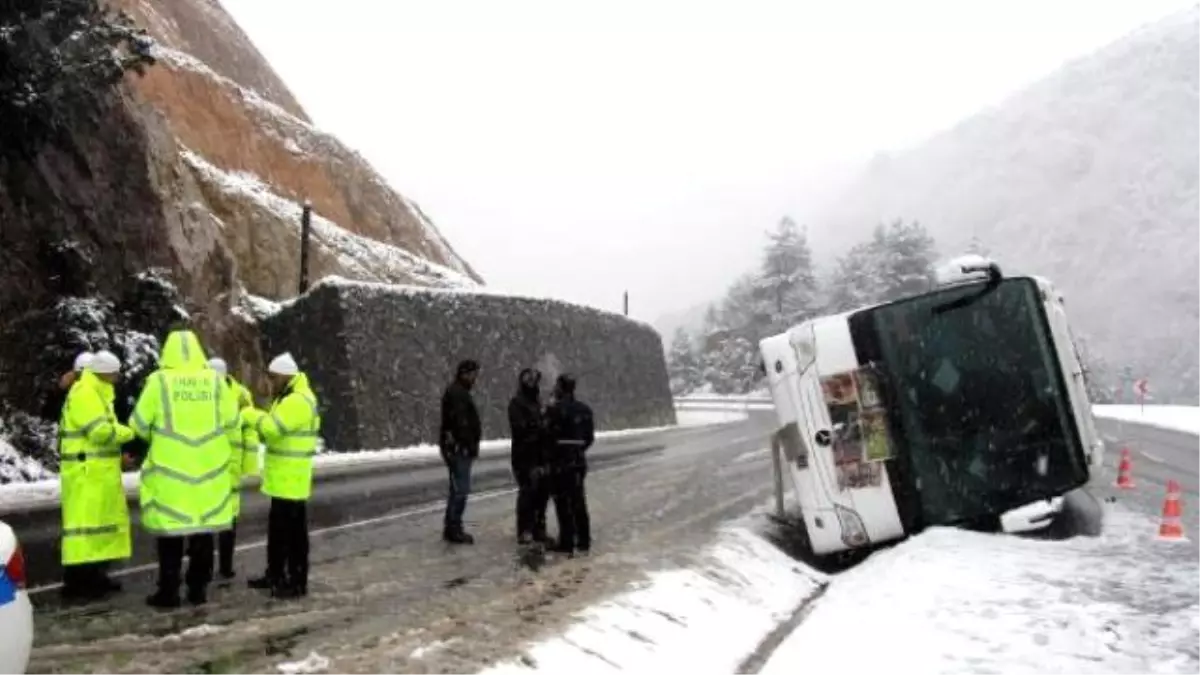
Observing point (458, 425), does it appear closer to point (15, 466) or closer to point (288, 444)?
point (288, 444)

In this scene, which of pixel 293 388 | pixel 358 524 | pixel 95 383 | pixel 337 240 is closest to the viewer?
pixel 95 383

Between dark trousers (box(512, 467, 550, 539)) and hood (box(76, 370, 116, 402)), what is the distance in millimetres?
4443

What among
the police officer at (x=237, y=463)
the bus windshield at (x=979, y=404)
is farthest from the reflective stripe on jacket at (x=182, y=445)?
the bus windshield at (x=979, y=404)

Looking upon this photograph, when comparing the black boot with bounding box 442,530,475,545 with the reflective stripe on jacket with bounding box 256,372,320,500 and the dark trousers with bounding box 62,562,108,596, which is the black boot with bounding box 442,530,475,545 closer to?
the reflective stripe on jacket with bounding box 256,372,320,500

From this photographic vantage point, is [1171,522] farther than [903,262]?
No

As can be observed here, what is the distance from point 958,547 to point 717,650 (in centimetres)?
352

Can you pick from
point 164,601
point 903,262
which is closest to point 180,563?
point 164,601

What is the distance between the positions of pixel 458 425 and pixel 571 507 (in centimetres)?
141

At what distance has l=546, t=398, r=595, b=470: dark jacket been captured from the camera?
10.6 m

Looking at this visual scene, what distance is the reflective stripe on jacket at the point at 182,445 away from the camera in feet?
23.1

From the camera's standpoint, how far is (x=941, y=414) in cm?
1045

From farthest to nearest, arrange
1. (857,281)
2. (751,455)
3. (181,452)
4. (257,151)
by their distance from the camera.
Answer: (857,281) < (257,151) < (751,455) < (181,452)

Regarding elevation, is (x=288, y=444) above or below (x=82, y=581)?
above

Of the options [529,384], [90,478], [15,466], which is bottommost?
[90,478]
